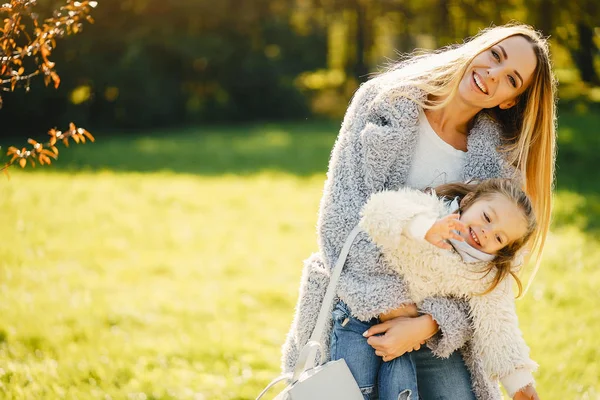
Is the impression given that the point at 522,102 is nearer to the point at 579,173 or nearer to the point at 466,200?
the point at 466,200

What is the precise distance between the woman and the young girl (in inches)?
2.2

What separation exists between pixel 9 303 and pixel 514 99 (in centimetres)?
421

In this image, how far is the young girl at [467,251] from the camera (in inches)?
79.9

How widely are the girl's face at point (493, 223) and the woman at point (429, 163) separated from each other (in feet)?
0.77

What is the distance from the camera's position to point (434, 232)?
1993 millimetres

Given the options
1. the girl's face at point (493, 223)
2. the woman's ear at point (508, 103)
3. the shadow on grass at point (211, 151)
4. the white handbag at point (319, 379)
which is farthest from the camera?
the shadow on grass at point (211, 151)

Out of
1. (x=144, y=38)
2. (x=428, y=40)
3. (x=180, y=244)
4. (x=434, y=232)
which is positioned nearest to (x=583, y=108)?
(x=428, y=40)

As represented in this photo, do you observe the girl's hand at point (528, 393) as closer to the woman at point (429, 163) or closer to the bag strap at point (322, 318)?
the woman at point (429, 163)

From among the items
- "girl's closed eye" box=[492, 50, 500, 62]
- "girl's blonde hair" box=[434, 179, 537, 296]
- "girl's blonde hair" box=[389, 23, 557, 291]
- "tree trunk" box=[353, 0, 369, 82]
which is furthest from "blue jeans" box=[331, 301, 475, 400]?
"tree trunk" box=[353, 0, 369, 82]

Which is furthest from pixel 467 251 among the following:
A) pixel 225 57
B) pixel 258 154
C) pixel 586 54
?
pixel 225 57

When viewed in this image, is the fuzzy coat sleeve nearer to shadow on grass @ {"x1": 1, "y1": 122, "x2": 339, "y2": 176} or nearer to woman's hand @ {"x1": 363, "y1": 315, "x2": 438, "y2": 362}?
woman's hand @ {"x1": 363, "y1": 315, "x2": 438, "y2": 362}

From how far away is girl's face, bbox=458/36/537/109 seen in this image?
232 cm

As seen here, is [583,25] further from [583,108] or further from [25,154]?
[25,154]

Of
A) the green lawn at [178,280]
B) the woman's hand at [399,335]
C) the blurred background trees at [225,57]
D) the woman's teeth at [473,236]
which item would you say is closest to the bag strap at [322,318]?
the woman's hand at [399,335]
